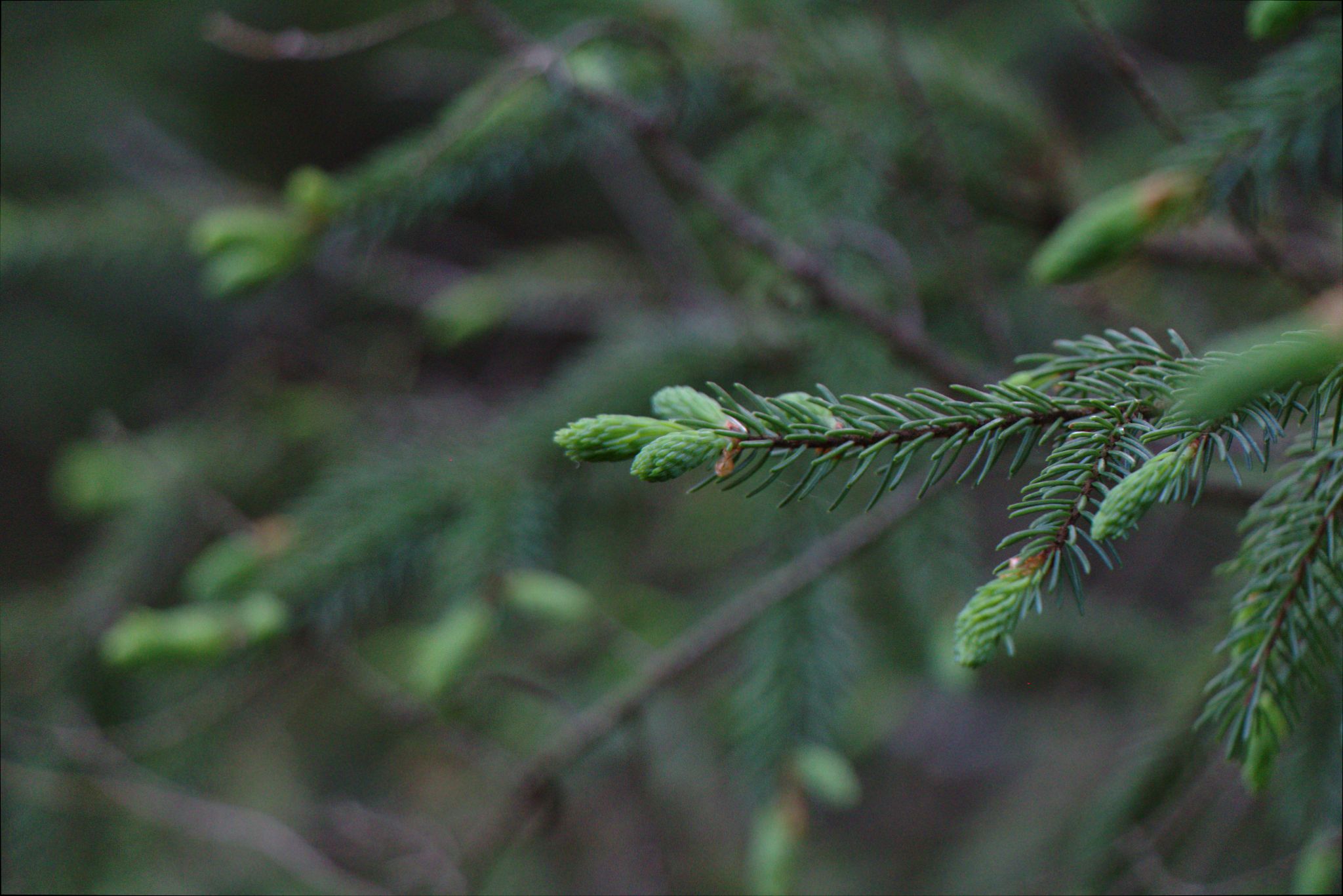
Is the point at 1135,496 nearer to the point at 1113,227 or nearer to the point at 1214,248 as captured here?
the point at 1113,227

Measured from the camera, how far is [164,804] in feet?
4.57

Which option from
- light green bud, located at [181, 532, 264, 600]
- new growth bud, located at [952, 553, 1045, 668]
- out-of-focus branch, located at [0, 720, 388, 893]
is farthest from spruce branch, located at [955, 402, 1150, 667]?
out-of-focus branch, located at [0, 720, 388, 893]

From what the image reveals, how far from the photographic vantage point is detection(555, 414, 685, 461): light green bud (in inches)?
19.3

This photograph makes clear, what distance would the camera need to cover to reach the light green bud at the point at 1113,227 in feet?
2.21

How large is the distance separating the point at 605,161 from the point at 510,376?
584 millimetres

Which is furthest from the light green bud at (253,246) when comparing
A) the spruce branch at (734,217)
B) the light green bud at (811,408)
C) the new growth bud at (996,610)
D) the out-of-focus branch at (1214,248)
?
the out-of-focus branch at (1214,248)

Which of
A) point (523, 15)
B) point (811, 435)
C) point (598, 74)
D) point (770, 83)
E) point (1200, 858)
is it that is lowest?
point (1200, 858)

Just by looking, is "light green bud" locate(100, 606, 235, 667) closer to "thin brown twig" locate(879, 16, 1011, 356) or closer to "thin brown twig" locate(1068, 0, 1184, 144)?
"thin brown twig" locate(879, 16, 1011, 356)

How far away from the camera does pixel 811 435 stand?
465 mm

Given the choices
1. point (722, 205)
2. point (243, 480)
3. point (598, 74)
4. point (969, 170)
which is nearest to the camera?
point (722, 205)

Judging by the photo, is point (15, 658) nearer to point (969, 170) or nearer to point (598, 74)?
point (598, 74)

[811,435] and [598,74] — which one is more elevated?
[598,74]

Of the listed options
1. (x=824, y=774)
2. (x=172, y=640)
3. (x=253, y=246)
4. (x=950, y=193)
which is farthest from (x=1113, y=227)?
(x=172, y=640)

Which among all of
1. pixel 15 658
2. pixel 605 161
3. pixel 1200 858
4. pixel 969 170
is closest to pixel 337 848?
pixel 15 658
